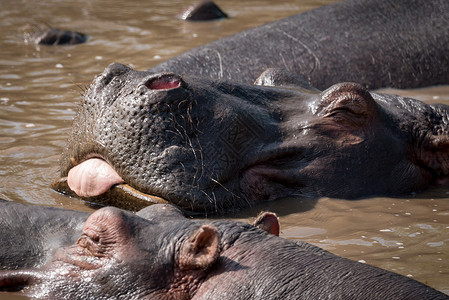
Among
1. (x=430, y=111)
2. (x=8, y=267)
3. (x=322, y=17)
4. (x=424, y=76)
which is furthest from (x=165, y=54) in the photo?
(x=8, y=267)

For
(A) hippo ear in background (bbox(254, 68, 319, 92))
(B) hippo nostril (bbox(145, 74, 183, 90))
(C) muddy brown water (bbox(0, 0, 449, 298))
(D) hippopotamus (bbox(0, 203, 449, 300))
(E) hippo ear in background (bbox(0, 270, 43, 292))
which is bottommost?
(C) muddy brown water (bbox(0, 0, 449, 298))

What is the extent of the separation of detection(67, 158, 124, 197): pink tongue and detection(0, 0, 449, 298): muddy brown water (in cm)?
12

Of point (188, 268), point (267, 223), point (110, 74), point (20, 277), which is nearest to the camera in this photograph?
point (188, 268)

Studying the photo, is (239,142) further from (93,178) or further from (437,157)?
(437,157)

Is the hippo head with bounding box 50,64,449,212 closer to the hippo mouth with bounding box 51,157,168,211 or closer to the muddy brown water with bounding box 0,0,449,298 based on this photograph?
the hippo mouth with bounding box 51,157,168,211

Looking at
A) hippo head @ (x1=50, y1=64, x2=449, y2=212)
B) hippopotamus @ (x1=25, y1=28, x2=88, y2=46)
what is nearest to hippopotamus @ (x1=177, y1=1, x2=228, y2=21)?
hippopotamus @ (x1=25, y1=28, x2=88, y2=46)

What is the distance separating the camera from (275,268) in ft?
9.79

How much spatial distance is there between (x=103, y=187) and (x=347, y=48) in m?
3.76

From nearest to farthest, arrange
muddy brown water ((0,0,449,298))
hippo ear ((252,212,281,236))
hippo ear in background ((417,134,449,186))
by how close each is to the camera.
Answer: hippo ear ((252,212,281,236)) < muddy brown water ((0,0,449,298)) < hippo ear in background ((417,134,449,186))

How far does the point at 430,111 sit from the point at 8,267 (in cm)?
330

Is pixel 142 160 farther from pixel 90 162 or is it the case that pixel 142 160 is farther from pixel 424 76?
pixel 424 76

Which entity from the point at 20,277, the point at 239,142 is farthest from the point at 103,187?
the point at 20,277

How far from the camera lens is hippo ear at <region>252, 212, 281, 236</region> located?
3.33 metres

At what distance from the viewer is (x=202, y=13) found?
11961 millimetres
